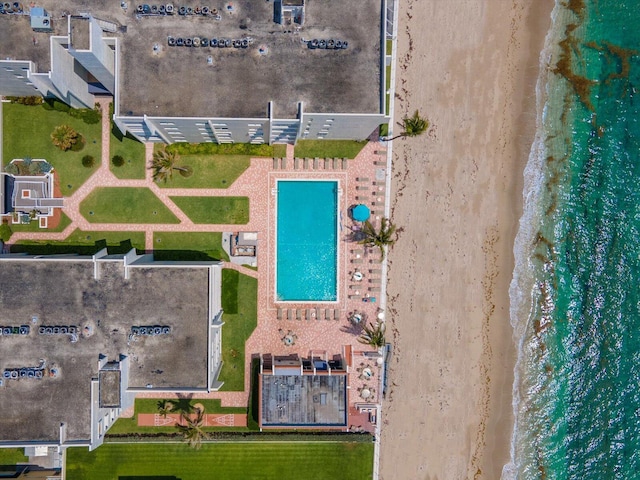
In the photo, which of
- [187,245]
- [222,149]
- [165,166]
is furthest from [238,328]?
[222,149]

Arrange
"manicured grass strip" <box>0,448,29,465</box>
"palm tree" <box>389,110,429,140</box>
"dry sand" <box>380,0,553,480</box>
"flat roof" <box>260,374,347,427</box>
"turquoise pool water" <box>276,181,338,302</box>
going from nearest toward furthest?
1. "flat roof" <box>260,374,347,427</box>
2. "manicured grass strip" <box>0,448,29,465</box>
3. "palm tree" <box>389,110,429,140</box>
4. "turquoise pool water" <box>276,181,338,302</box>
5. "dry sand" <box>380,0,553,480</box>

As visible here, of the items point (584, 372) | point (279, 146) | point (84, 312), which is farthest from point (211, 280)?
point (584, 372)

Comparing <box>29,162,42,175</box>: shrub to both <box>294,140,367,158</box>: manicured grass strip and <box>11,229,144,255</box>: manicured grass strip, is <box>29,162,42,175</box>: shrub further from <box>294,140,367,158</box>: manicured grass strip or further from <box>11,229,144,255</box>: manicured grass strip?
<box>294,140,367,158</box>: manicured grass strip

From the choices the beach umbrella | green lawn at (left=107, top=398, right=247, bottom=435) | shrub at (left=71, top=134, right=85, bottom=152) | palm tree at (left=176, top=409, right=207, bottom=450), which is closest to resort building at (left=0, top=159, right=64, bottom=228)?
shrub at (left=71, top=134, right=85, bottom=152)

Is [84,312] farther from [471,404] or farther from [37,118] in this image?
[471,404]

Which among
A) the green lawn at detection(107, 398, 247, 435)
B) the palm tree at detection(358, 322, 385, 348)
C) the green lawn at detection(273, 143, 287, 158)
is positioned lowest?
the green lawn at detection(107, 398, 247, 435)
